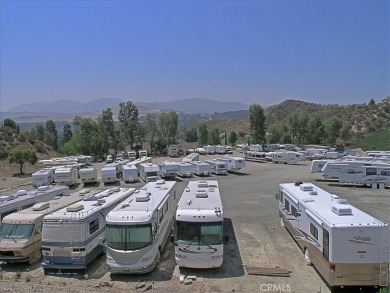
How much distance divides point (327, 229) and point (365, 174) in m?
24.7

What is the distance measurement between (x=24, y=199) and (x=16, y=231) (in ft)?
13.2

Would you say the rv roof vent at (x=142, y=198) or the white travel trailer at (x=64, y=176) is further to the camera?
the white travel trailer at (x=64, y=176)

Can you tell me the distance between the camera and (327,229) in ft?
37.8

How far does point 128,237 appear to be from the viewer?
12883mm

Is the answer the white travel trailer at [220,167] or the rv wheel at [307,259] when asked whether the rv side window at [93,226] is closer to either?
the rv wheel at [307,259]

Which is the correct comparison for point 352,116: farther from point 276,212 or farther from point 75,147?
point 276,212

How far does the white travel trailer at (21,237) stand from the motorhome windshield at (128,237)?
374 centimetres

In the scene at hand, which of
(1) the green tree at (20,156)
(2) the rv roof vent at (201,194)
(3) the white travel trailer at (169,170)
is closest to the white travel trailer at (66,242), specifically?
(2) the rv roof vent at (201,194)

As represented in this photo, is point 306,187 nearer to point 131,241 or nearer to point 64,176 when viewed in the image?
point 131,241

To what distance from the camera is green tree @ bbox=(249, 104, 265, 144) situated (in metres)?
83.1

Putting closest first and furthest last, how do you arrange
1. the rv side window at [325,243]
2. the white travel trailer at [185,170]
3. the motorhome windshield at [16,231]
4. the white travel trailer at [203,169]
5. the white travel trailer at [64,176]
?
the rv side window at [325,243], the motorhome windshield at [16,231], the white travel trailer at [64,176], the white travel trailer at [185,170], the white travel trailer at [203,169]

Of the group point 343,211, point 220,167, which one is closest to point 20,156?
point 220,167

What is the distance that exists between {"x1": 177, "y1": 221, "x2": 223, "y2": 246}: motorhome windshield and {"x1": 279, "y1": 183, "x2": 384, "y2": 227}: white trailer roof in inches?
133

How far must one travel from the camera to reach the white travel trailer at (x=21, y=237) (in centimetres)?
1428
